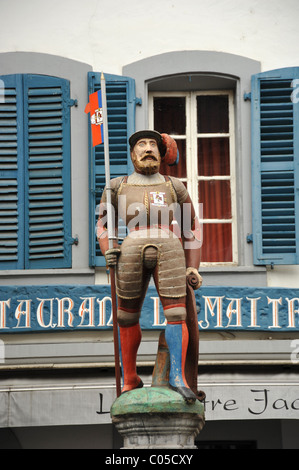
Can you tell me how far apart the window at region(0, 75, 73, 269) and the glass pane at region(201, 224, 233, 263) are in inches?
56.4

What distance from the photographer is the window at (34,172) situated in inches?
489

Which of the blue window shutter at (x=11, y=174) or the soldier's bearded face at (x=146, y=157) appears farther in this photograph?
the blue window shutter at (x=11, y=174)

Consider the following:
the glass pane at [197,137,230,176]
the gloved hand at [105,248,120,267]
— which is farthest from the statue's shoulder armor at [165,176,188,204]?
the glass pane at [197,137,230,176]

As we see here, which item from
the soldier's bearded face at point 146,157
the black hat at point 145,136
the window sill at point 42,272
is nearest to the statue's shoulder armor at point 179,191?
the soldier's bearded face at point 146,157

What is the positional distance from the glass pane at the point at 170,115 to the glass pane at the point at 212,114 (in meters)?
0.18

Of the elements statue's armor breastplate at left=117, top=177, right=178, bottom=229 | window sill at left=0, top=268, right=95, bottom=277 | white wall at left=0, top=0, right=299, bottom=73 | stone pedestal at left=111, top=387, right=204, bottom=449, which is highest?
white wall at left=0, top=0, right=299, bottom=73

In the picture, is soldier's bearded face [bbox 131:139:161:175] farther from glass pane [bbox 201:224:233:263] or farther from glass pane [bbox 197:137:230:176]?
glass pane [bbox 197:137:230:176]

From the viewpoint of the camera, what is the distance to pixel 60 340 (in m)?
12.2

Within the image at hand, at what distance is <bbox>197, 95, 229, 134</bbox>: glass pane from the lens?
Result: 1309 cm

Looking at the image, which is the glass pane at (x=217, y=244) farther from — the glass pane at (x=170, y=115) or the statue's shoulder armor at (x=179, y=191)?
the statue's shoulder armor at (x=179, y=191)

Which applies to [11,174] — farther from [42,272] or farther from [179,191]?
[179,191]

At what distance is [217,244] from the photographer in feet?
42.0

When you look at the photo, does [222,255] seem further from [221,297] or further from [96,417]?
[96,417]

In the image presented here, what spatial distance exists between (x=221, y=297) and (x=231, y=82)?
2365mm
